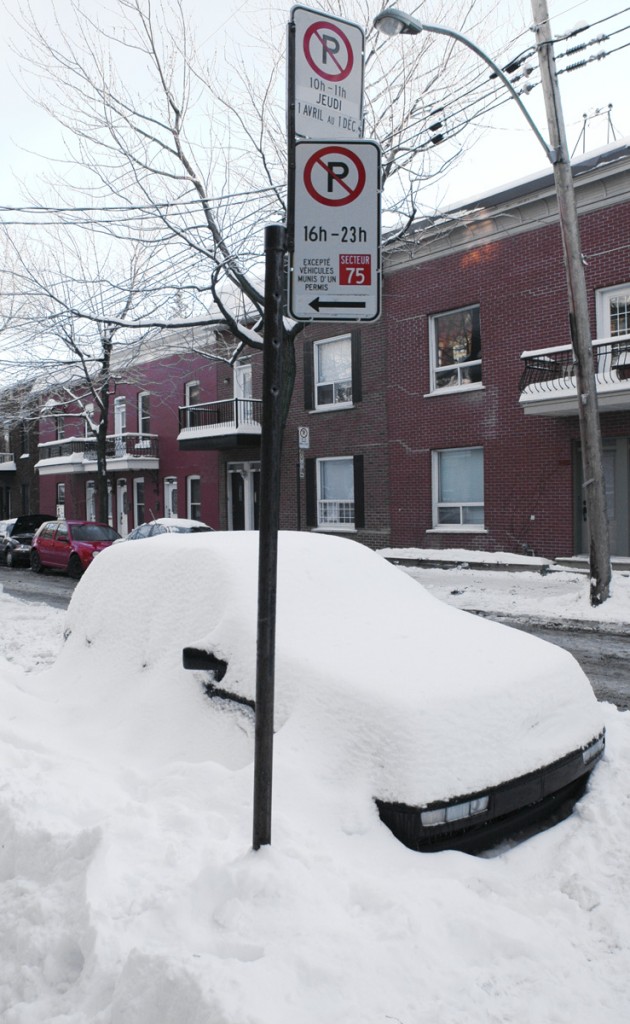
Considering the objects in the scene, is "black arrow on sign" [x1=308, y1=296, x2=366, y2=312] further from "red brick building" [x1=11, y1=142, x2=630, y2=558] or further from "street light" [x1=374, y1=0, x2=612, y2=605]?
"red brick building" [x1=11, y1=142, x2=630, y2=558]

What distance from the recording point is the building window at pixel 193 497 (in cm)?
2699

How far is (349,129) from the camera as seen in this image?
3654mm

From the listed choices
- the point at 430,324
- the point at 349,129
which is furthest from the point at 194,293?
the point at 349,129

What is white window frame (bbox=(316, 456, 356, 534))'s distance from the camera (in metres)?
20.9

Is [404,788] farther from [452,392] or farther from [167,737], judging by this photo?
[452,392]

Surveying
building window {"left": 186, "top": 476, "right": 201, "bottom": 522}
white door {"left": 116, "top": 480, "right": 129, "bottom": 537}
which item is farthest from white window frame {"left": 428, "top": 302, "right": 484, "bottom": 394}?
white door {"left": 116, "top": 480, "right": 129, "bottom": 537}

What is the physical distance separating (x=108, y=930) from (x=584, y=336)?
1084 cm

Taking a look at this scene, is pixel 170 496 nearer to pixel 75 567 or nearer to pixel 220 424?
pixel 220 424

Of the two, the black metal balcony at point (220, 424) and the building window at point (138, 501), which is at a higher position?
the black metal balcony at point (220, 424)

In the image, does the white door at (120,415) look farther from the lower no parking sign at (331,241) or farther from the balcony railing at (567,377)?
the lower no parking sign at (331,241)

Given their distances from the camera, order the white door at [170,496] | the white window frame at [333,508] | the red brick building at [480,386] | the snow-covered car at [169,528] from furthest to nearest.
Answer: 1. the white door at [170,496]
2. the white window frame at [333,508]
3. the snow-covered car at [169,528]
4. the red brick building at [480,386]

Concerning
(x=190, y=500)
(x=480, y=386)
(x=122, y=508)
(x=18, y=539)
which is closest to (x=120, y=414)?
(x=122, y=508)

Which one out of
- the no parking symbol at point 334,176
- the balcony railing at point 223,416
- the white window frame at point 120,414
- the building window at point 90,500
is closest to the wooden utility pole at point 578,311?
the no parking symbol at point 334,176

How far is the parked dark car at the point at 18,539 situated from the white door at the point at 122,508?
5.29 m
